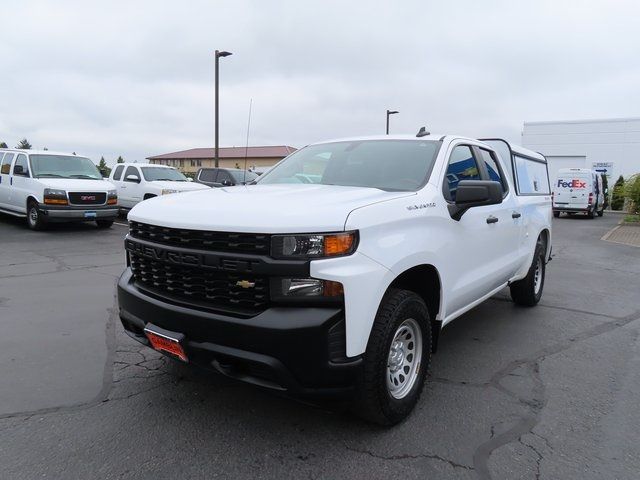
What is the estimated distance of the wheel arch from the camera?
10.7 feet

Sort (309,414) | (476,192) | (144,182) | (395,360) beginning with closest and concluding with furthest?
1. (395,360)
2. (309,414)
3. (476,192)
4. (144,182)

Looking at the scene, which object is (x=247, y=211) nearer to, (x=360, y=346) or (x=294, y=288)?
(x=294, y=288)

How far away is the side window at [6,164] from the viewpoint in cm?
1295

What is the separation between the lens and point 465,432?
3.03 meters

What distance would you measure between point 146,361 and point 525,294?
439 cm

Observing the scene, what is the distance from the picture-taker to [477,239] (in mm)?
3988

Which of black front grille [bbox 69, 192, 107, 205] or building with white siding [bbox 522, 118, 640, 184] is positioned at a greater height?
building with white siding [bbox 522, 118, 640, 184]

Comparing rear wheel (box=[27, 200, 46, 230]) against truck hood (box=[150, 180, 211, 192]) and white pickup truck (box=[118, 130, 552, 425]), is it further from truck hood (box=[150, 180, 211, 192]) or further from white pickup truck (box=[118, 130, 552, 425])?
white pickup truck (box=[118, 130, 552, 425])

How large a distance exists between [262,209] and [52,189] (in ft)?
35.3

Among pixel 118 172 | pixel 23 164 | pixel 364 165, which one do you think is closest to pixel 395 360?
pixel 364 165

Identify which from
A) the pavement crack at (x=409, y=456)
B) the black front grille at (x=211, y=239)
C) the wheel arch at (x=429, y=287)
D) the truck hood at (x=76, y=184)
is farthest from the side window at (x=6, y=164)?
the pavement crack at (x=409, y=456)

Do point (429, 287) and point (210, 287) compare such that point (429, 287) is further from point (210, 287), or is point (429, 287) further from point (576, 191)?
point (576, 191)

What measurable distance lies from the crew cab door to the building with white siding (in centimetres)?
3375

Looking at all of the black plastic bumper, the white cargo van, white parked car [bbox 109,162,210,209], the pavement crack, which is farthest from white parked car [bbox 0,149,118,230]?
the white cargo van
